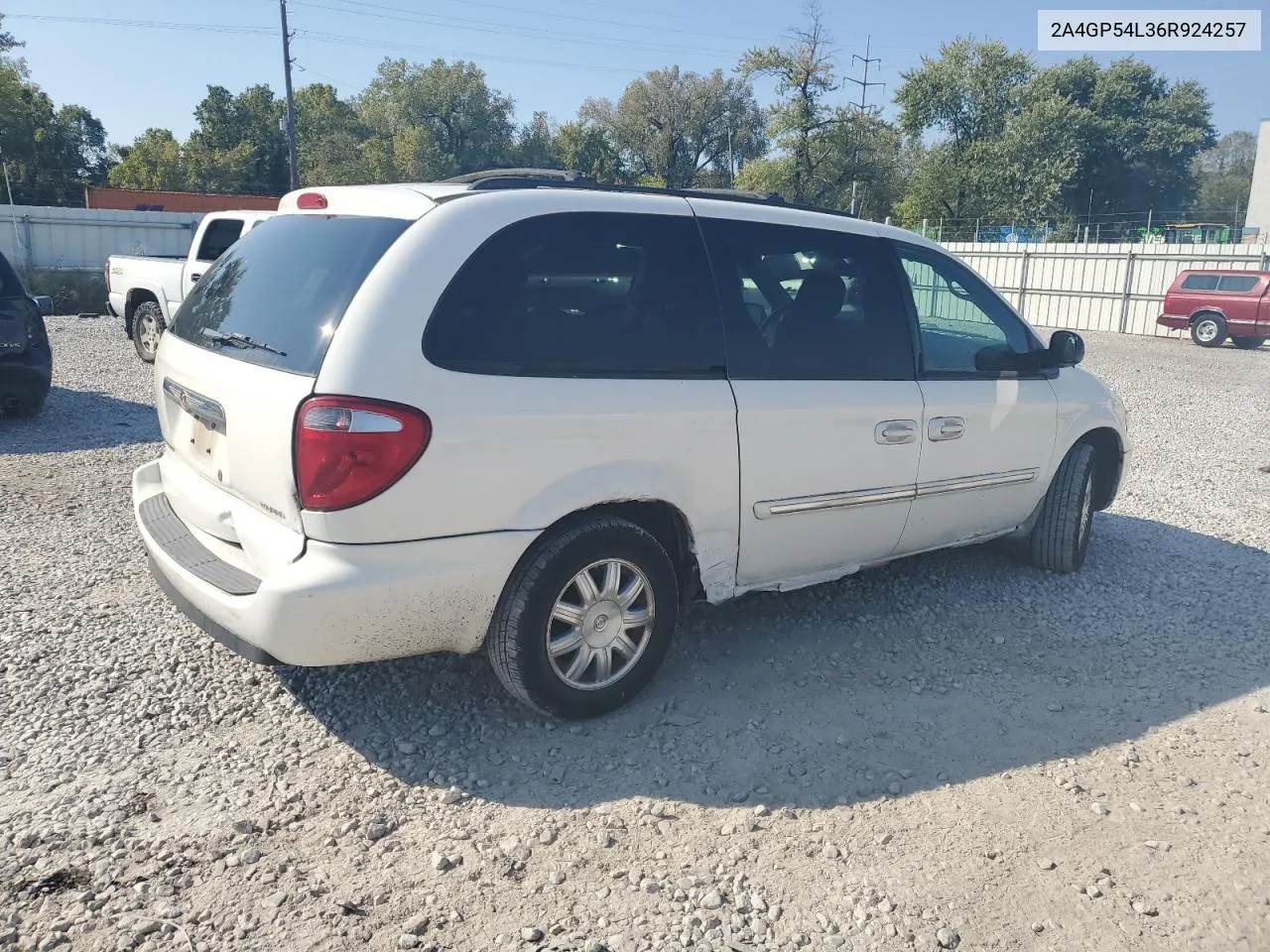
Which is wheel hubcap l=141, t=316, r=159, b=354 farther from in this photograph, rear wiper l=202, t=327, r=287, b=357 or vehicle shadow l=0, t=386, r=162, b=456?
rear wiper l=202, t=327, r=287, b=357

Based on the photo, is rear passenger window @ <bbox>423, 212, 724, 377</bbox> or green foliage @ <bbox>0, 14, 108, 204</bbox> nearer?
rear passenger window @ <bbox>423, 212, 724, 377</bbox>

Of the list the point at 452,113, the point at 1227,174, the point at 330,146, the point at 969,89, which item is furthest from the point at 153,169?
the point at 1227,174

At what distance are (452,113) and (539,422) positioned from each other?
72.5m

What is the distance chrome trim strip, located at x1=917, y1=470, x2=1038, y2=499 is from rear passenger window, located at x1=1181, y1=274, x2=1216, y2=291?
753 inches

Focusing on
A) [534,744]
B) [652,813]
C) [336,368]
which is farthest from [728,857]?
[336,368]

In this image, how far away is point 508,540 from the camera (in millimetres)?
3076

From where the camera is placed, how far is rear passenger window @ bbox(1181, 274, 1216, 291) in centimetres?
2045

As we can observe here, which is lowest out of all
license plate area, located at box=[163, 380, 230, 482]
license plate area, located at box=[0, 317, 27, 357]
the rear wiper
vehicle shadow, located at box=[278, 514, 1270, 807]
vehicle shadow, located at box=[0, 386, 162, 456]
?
vehicle shadow, located at box=[278, 514, 1270, 807]

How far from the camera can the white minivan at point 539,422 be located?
2.87 meters

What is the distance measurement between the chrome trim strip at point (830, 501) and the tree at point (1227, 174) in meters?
64.9

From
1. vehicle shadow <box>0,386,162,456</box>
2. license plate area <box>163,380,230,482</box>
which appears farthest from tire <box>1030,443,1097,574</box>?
vehicle shadow <box>0,386,162,456</box>

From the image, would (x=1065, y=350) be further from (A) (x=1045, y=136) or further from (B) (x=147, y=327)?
(A) (x=1045, y=136)

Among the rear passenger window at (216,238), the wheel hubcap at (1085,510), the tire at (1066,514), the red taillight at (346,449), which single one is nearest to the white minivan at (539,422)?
the red taillight at (346,449)

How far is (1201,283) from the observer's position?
20.7 metres
